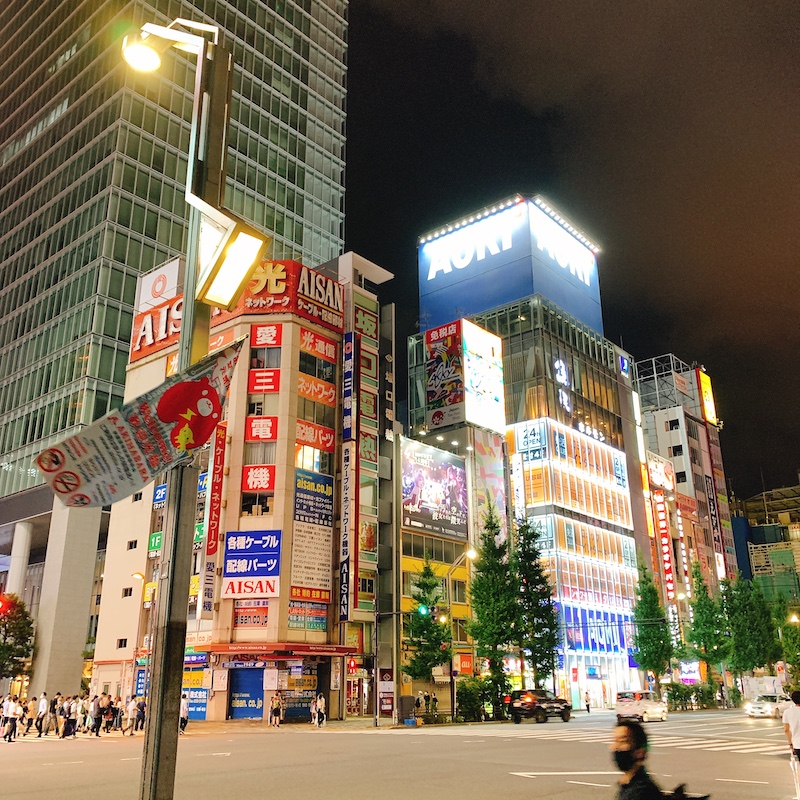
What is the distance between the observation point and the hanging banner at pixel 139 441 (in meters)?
4.84

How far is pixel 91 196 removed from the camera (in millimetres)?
66000

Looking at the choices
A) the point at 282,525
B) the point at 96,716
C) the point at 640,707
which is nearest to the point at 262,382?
the point at 282,525

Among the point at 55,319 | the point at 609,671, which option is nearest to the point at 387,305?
the point at 55,319

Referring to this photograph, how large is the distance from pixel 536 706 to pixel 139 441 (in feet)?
124

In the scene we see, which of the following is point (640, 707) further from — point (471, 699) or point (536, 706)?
point (471, 699)

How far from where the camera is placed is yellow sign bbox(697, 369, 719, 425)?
104438 mm

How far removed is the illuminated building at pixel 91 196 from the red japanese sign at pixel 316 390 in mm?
17779

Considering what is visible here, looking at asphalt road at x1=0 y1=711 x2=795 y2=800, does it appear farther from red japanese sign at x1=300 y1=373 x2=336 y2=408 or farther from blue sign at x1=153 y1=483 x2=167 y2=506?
red japanese sign at x1=300 y1=373 x2=336 y2=408

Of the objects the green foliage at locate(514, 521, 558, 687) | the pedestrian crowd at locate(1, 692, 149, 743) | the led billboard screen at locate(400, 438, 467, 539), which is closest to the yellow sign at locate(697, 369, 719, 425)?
the led billboard screen at locate(400, 438, 467, 539)

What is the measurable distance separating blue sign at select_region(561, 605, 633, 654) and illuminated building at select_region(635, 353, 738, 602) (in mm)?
19431

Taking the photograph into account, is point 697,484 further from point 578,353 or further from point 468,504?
point 468,504

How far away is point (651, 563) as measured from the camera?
2847 inches

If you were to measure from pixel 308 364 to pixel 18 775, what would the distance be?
33.2 meters

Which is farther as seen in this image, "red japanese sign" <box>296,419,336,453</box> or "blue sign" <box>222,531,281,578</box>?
"red japanese sign" <box>296,419,336,453</box>
